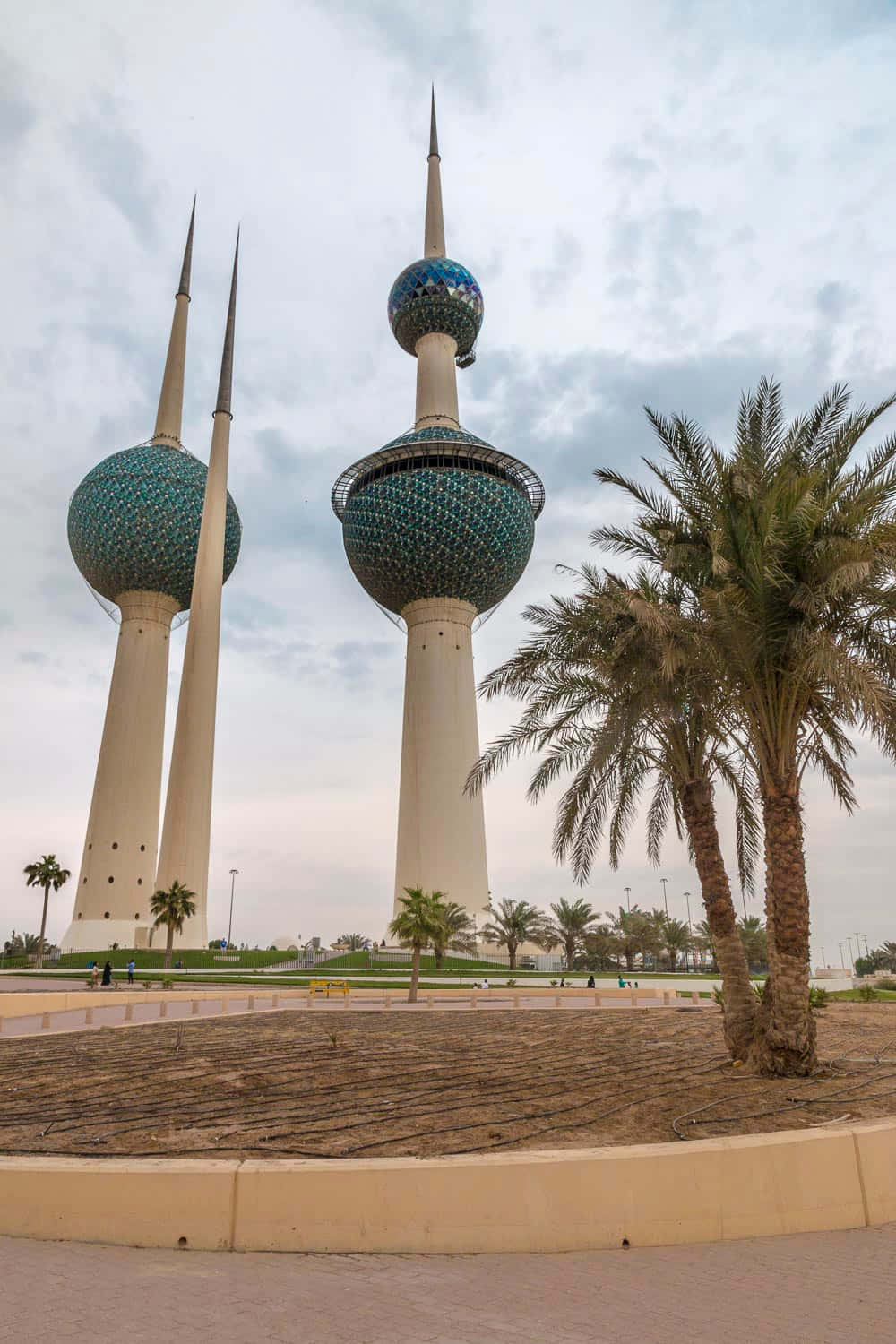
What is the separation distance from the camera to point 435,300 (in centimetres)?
6975

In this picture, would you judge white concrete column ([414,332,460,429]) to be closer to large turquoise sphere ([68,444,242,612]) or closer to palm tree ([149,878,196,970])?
large turquoise sphere ([68,444,242,612])

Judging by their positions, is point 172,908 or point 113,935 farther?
point 113,935

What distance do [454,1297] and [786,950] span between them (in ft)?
22.3

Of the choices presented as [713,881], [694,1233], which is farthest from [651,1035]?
[694,1233]

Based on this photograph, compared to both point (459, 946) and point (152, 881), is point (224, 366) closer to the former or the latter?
point (152, 881)

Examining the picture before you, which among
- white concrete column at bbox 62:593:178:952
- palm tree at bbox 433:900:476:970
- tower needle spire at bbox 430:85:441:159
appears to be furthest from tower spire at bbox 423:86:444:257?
palm tree at bbox 433:900:476:970

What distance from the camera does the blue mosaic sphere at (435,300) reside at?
2751 inches

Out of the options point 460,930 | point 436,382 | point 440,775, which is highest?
point 436,382

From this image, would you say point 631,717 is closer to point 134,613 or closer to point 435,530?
point 435,530

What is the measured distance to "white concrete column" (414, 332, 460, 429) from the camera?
67.6 m

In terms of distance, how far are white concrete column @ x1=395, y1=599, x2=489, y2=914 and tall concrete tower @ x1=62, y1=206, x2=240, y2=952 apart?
1630 cm

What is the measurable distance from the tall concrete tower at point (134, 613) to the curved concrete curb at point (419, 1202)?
52.5m

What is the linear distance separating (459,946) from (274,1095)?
41.4m

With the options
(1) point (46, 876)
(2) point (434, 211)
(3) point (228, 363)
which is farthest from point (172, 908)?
(2) point (434, 211)
